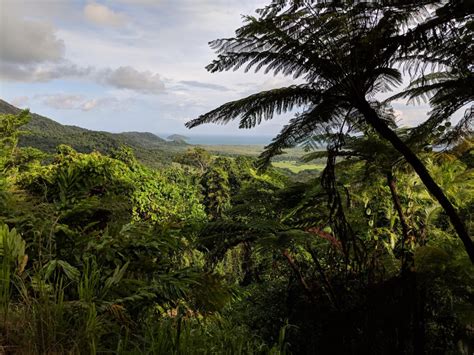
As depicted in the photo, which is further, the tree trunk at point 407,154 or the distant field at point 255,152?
the distant field at point 255,152

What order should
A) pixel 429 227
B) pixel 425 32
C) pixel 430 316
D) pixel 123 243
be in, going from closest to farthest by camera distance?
pixel 123 243 < pixel 425 32 < pixel 430 316 < pixel 429 227

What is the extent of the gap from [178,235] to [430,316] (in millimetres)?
2934

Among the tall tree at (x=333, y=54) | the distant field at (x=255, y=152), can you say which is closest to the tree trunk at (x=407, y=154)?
the tall tree at (x=333, y=54)

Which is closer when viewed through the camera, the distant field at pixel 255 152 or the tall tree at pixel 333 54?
the tall tree at pixel 333 54

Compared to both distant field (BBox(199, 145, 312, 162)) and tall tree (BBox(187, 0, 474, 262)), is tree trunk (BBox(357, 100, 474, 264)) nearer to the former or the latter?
tall tree (BBox(187, 0, 474, 262))

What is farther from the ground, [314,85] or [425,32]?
[425,32]

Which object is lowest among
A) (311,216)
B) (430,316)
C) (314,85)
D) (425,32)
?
(430,316)

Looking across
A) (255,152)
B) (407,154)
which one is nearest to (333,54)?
(407,154)

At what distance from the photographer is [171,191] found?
1399 centimetres

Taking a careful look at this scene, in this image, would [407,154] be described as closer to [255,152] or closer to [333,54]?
[333,54]

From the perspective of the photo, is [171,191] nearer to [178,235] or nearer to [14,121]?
[14,121]

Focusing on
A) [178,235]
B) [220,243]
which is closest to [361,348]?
[220,243]

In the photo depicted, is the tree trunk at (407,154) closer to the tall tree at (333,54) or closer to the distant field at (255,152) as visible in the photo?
the tall tree at (333,54)

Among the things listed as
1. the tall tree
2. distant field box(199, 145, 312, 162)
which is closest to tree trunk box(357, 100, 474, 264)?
the tall tree
